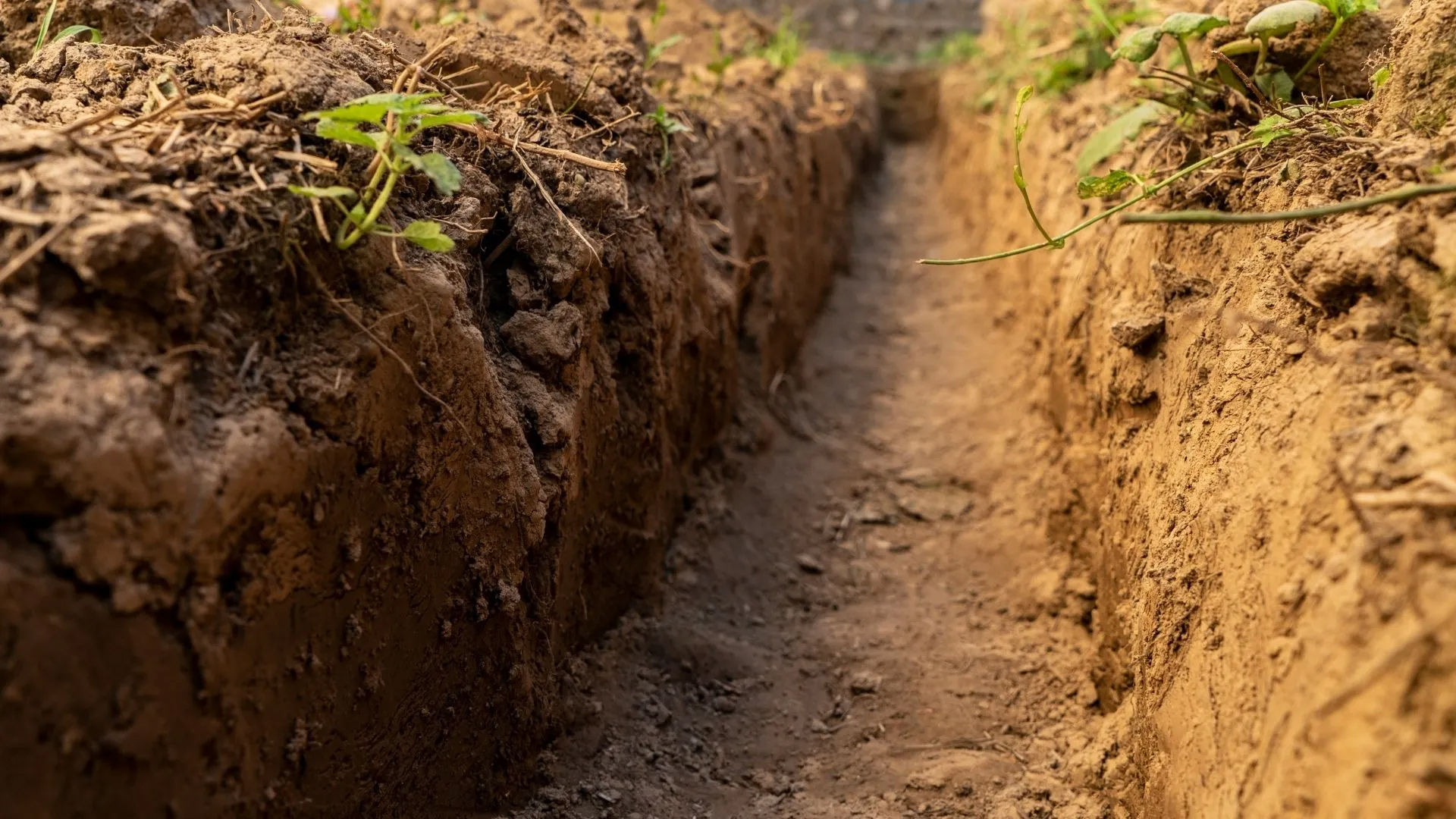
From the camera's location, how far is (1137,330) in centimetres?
248

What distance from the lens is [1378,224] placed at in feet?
5.72

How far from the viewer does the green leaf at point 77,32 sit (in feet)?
A: 6.90

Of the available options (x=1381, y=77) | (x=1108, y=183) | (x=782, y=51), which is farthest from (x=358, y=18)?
(x=782, y=51)

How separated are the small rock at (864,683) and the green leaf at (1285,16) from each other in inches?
72.0

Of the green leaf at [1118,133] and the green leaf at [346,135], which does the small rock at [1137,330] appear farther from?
the green leaf at [346,135]

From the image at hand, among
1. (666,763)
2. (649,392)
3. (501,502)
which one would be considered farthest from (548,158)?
(666,763)

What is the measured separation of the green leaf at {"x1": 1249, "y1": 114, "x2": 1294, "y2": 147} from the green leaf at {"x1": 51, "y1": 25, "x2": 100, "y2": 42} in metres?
2.53

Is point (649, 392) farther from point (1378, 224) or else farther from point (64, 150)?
point (1378, 224)

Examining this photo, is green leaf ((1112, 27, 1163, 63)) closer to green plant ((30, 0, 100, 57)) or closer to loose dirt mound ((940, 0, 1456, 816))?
loose dirt mound ((940, 0, 1456, 816))

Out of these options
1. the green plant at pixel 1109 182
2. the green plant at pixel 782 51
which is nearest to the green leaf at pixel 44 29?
the green plant at pixel 1109 182

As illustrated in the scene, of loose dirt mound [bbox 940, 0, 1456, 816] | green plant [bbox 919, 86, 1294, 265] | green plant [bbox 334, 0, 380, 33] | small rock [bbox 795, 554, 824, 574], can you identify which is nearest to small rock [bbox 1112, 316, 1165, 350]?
loose dirt mound [bbox 940, 0, 1456, 816]

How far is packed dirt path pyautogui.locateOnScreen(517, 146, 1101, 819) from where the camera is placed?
2.33m

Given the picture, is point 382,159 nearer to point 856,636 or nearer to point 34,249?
point 34,249

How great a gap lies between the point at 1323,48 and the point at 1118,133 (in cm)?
61
